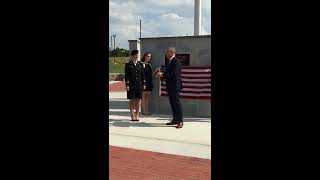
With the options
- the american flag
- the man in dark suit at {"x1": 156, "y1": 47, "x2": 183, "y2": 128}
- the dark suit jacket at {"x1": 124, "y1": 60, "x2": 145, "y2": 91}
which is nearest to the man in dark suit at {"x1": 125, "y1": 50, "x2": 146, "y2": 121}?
the dark suit jacket at {"x1": 124, "y1": 60, "x2": 145, "y2": 91}

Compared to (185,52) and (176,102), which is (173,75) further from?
(185,52)

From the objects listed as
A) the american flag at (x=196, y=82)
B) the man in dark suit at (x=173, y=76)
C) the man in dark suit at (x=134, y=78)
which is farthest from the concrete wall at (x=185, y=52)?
the man in dark suit at (x=173, y=76)

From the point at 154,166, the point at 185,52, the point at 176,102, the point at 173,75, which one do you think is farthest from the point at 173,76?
the point at 154,166

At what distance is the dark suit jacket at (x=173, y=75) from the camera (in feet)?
26.9

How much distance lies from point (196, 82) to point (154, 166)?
5.25 m

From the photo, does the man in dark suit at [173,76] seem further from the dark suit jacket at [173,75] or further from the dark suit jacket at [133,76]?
the dark suit jacket at [133,76]

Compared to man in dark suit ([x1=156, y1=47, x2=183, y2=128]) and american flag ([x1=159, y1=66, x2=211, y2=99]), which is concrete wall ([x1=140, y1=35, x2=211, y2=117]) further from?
man in dark suit ([x1=156, y1=47, x2=183, y2=128])

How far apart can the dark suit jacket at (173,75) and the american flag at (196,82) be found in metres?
2.09

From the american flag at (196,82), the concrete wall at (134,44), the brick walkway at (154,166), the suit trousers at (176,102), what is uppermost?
the concrete wall at (134,44)

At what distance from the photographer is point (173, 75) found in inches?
325

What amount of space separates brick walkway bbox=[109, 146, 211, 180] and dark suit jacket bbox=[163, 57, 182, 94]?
2293 millimetres
